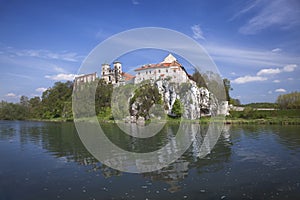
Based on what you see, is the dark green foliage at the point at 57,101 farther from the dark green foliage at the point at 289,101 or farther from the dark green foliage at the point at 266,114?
the dark green foliage at the point at 289,101

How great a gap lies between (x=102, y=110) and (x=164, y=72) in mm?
23448

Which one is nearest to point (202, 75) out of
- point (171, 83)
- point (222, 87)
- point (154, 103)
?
point (222, 87)

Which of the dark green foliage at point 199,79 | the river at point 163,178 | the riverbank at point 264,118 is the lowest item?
the river at point 163,178

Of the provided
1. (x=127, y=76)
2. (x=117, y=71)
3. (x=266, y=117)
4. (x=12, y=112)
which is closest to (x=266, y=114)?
(x=266, y=117)

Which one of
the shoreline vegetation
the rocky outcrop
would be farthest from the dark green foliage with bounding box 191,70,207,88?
the shoreline vegetation

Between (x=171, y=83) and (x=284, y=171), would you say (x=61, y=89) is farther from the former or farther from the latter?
(x=284, y=171)

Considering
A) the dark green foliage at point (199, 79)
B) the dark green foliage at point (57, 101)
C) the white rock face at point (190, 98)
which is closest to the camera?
the white rock face at point (190, 98)

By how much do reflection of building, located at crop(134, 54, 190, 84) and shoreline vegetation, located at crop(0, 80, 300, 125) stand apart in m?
12.5

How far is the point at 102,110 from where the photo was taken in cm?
7925

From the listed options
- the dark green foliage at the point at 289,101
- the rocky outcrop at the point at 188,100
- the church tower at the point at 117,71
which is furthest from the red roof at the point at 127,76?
the dark green foliage at the point at 289,101

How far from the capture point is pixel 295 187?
12.4 metres

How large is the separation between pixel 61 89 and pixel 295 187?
97.6 metres

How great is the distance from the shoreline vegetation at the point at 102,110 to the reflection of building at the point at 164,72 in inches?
491

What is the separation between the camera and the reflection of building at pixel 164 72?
7384 centimetres
